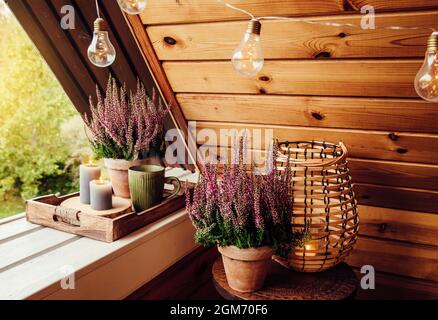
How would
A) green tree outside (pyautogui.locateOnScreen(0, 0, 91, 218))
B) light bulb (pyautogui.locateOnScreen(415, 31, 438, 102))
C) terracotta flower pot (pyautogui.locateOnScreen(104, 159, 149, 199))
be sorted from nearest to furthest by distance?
light bulb (pyautogui.locateOnScreen(415, 31, 438, 102))
terracotta flower pot (pyautogui.locateOnScreen(104, 159, 149, 199))
green tree outside (pyautogui.locateOnScreen(0, 0, 91, 218))

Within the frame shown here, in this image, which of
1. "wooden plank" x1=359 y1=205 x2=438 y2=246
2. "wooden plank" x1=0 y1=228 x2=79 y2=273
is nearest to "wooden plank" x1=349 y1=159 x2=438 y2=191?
"wooden plank" x1=359 y1=205 x2=438 y2=246

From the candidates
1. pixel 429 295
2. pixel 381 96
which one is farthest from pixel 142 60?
pixel 429 295

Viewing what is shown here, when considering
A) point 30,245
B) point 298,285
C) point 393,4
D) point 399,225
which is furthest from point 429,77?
point 30,245

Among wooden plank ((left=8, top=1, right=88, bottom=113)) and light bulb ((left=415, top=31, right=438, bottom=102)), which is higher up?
wooden plank ((left=8, top=1, right=88, bottom=113))

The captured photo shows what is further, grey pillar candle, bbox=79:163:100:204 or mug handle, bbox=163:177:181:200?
mug handle, bbox=163:177:181:200

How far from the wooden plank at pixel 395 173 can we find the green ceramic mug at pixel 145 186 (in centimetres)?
78

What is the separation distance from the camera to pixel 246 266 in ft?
3.73

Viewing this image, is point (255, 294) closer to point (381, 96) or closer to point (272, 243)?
point (272, 243)

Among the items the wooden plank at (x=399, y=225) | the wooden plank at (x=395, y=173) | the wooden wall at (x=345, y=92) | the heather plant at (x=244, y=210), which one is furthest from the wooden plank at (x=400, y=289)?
the heather plant at (x=244, y=210)

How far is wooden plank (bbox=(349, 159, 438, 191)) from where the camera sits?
4.85 ft

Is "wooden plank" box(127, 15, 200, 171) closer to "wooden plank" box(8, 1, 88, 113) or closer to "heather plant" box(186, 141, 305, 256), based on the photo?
"wooden plank" box(8, 1, 88, 113)

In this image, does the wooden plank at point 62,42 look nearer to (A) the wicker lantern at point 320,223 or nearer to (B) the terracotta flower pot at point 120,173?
(B) the terracotta flower pot at point 120,173

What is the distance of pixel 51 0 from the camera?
1.58 metres

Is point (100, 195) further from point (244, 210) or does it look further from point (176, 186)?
point (244, 210)
